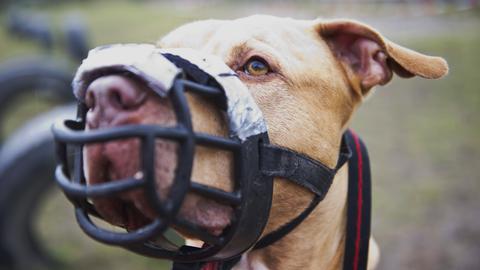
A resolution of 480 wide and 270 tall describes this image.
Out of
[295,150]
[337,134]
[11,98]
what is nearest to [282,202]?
[295,150]

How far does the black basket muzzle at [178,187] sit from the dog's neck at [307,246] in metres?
0.34

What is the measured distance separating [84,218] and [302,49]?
3.78 feet

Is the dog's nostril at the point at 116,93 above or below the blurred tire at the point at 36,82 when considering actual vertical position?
above

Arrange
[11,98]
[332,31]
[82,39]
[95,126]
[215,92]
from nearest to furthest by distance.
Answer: [95,126] → [215,92] → [332,31] → [11,98] → [82,39]

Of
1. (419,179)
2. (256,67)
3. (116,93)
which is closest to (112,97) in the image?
(116,93)

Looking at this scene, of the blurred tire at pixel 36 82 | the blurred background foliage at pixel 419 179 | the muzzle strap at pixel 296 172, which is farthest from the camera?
the blurred tire at pixel 36 82

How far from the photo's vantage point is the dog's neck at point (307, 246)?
2.18m

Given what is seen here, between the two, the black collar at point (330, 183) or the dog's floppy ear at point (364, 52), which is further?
the dog's floppy ear at point (364, 52)

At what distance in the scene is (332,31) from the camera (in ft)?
7.79

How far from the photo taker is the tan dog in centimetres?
153

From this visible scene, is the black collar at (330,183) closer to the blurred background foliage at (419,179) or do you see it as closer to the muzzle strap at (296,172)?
the muzzle strap at (296,172)

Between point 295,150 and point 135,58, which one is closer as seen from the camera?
point 135,58

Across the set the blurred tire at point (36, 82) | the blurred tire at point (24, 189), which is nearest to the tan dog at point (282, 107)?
the blurred tire at point (24, 189)

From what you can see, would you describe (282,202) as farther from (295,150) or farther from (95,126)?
(95,126)
